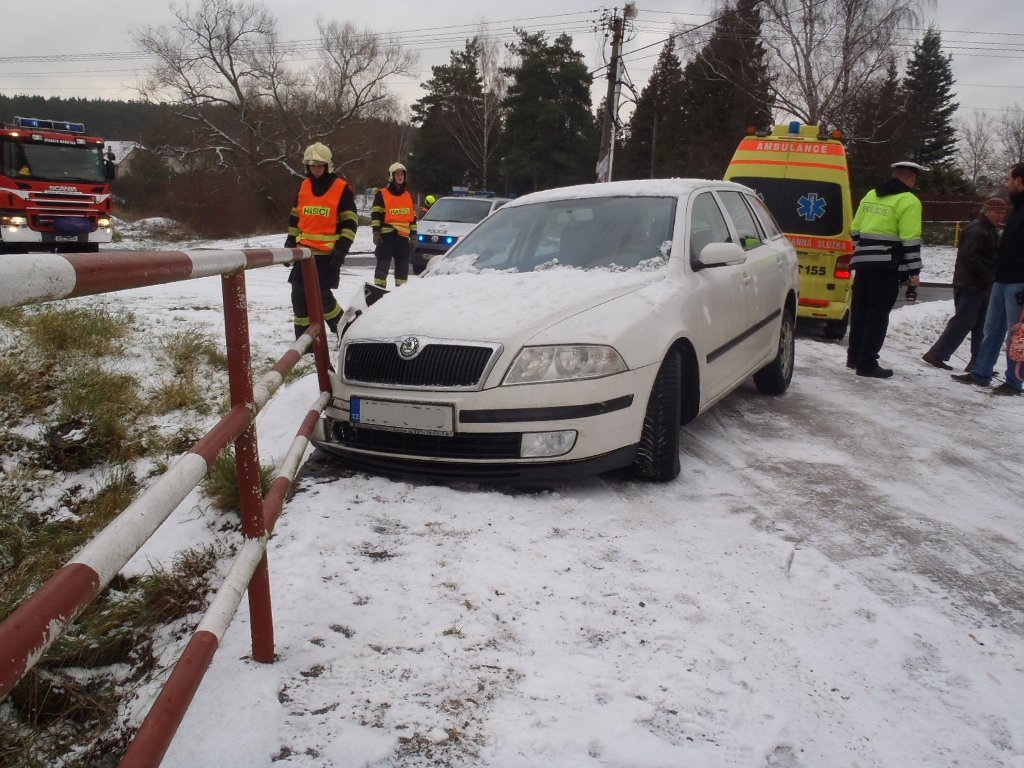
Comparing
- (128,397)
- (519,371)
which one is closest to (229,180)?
(128,397)

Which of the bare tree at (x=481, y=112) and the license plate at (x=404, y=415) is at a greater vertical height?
the bare tree at (x=481, y=112)

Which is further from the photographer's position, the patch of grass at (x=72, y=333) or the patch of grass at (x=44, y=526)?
the patch of grass at (x=72, y=333)

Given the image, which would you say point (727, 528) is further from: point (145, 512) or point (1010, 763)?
point (145, 512)

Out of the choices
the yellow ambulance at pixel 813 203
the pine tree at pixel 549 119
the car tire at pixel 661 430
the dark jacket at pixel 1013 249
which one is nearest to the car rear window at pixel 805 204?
the yellow ambulance at pixel 813 203

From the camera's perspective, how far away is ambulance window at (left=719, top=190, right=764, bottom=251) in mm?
5332

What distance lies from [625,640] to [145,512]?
64.2 inches

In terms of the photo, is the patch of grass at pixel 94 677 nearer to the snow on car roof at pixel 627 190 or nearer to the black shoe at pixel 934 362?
the snow on car roof at pixel 627 190

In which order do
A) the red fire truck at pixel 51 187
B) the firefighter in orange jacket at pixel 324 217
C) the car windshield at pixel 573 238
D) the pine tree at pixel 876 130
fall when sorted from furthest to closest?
the pine tree at pixel 876 130
the red fire truck at pixel 51 187
the firefighter in orange jacket at pixel 324 217
the car windshield at pixel 573 238

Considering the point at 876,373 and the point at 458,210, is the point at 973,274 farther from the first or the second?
the point at 458,210

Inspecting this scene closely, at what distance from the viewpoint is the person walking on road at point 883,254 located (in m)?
6.66

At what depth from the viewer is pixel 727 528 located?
334 centimetres

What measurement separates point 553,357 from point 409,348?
688mm

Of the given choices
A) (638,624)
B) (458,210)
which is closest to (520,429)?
(638,624)

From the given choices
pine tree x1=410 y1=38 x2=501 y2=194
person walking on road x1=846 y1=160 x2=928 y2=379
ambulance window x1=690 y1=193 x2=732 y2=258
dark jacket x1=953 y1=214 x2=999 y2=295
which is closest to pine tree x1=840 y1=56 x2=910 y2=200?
pine tree x1=410 y1=38 x2=501 y2=194
